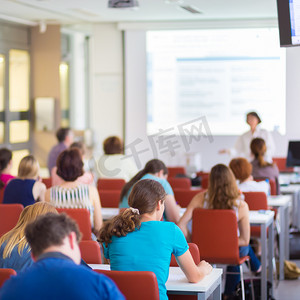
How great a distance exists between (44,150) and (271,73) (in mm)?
4773

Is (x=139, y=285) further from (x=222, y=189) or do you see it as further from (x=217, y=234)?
(x=222, y=189)

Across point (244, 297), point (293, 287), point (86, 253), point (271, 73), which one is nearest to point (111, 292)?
point (86, 253)

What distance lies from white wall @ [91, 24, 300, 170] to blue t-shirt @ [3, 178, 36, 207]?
6.52 meters

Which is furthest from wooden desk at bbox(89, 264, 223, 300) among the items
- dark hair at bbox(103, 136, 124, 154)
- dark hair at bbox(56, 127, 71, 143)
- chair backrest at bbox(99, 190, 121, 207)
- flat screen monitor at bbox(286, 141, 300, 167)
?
dark hair at bbox(56, 127, 71, 143)

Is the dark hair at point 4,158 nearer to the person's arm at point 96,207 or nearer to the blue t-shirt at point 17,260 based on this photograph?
the person's arm at point 96,207

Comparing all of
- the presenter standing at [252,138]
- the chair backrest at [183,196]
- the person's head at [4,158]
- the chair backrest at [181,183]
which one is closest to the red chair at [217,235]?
the chair backrest at [183,196]

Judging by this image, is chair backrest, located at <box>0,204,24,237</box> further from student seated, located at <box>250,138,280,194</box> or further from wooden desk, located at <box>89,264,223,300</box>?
student seated, located at <box>250,138,280,194</box>

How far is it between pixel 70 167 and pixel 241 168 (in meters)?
1.89

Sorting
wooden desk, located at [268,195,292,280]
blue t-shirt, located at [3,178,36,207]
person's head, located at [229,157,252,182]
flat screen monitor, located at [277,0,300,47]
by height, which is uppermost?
flat screen monitor, located at [277,0,300,47]

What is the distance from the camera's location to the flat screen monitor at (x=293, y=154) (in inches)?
376

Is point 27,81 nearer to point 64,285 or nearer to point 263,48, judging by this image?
point 263,48

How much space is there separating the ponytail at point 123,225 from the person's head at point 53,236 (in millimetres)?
1209

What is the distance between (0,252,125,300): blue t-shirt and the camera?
2.17m

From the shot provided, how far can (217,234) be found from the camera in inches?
208
